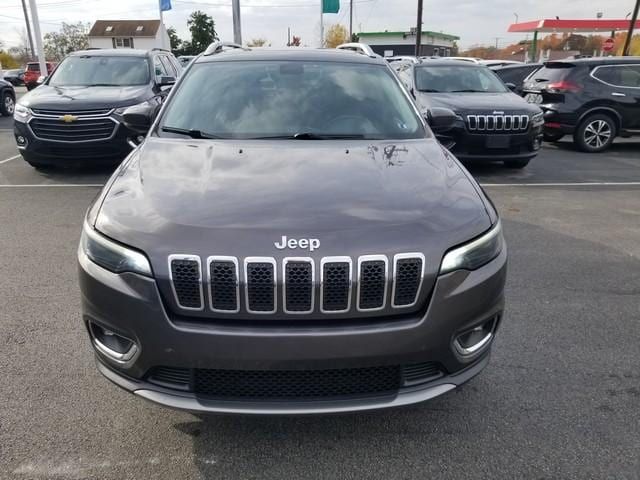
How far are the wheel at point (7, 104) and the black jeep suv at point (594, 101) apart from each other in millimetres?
14318

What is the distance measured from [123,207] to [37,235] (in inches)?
141

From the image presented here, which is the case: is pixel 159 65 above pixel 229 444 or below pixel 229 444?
above

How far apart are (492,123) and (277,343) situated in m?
6.90

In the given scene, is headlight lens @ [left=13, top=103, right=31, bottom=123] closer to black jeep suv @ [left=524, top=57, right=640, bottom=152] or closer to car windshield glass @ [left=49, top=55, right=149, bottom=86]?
car windshield glass @ [left=49, top=55, right=149, bottom=86]

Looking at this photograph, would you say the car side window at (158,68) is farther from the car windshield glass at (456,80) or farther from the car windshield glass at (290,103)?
the car windshield glass at (290,103)

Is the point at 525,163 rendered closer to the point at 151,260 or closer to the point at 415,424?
the point at 415,424

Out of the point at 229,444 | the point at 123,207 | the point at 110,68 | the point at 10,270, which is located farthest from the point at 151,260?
the point at 110,68

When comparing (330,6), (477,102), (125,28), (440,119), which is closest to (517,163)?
(477,102)

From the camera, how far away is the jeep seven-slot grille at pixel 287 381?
2.14 meters

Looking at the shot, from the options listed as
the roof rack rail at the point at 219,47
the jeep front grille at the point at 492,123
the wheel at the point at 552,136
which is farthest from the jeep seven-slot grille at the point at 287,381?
the wheel at the point at 552,136

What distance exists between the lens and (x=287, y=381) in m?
2.15

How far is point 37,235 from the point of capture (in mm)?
5383

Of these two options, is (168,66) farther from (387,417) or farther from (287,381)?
(287,381)

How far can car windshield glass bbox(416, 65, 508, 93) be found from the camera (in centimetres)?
931
